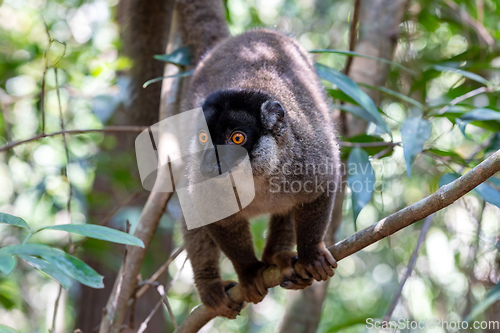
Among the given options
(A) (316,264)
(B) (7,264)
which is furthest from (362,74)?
(B) (7,264)

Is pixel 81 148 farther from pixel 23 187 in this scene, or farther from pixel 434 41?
pixel 434 41

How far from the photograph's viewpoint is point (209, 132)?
120 inches

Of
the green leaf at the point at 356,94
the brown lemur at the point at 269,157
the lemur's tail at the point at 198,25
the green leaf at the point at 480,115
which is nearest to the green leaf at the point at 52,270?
the brown lemur at the point at 269,157

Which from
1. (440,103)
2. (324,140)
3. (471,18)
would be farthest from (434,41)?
(324,140)

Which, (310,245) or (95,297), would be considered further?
(95,297)

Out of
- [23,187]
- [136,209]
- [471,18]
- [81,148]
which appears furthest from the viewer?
[81,148]

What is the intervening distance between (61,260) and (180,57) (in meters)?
2.72

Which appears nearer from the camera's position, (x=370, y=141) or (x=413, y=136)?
(x=413, y=136)

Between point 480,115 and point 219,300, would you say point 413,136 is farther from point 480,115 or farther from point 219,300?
point 219,300

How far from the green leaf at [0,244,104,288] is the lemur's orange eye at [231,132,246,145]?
1.45 metres

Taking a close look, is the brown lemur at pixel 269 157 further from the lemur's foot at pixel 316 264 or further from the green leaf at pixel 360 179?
the green leaf at pixel 360 179

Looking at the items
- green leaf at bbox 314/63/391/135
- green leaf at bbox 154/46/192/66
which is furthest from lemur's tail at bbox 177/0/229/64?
green leaf at bbox 314/63/391/135

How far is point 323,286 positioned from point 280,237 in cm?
123

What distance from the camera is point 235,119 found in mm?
3043
